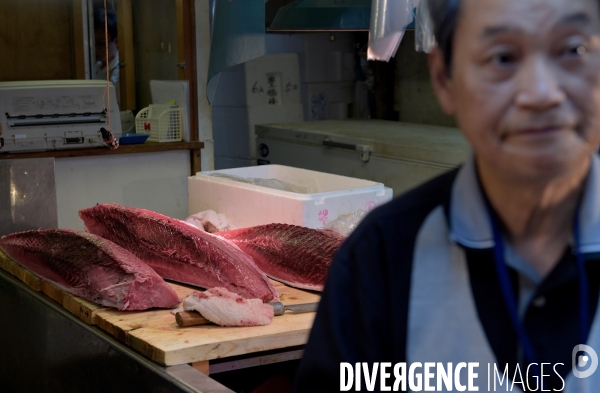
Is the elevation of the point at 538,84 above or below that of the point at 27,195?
above

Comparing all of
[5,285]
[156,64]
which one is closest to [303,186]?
[5,285]

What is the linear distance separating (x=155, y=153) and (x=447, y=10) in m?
4.17

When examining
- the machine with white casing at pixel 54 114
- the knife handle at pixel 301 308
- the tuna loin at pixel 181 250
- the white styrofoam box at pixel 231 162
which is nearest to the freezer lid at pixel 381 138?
the white styrofoam box at pixel 231 162

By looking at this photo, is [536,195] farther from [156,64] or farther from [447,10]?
[156,64]

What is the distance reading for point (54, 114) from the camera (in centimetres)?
448

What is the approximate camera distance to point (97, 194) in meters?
4.70

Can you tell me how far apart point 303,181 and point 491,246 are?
103 inches

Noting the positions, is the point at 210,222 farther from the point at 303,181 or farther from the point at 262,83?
the point at 262,83

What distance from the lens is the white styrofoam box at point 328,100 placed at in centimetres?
707

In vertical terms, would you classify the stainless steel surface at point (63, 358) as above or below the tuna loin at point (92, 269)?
below

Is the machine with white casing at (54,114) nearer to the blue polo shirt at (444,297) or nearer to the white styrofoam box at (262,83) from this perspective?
the white styrofoam box at (262,83)

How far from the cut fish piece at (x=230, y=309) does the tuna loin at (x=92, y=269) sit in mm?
165

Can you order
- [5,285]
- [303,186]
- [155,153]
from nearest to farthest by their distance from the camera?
[5,285], [303,186], [155,153]

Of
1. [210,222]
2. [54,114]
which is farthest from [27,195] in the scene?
[54,114]
